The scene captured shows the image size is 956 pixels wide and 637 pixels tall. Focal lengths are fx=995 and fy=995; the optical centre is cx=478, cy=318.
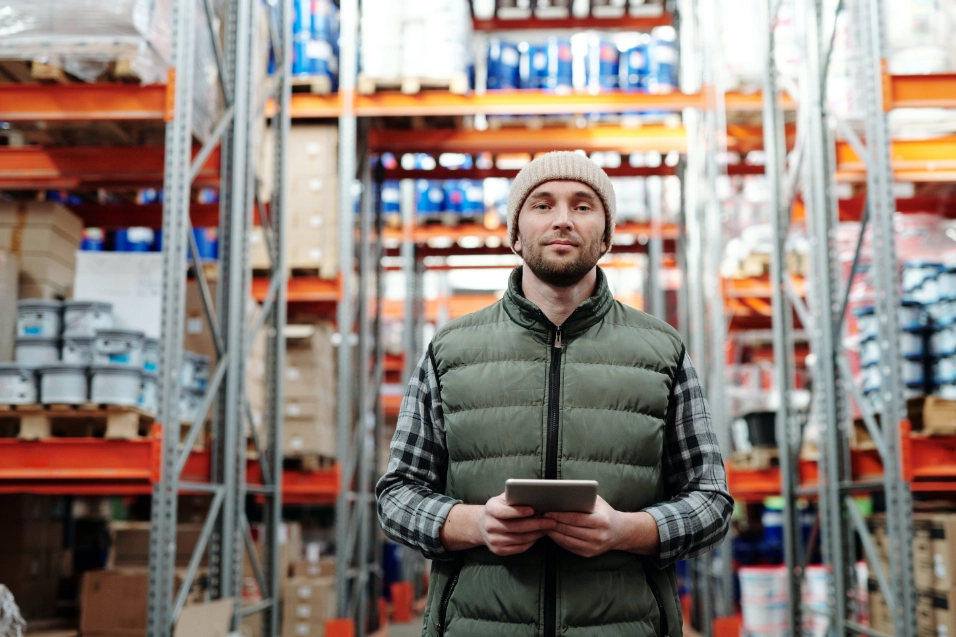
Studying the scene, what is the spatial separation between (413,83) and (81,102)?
11.2 ft

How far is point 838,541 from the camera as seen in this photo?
221 inches

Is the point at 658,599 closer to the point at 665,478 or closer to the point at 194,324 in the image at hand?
the point at 665,478

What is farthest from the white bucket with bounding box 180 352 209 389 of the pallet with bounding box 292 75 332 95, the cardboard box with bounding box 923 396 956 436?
the cardboard box with bounding box 923 396 956 436

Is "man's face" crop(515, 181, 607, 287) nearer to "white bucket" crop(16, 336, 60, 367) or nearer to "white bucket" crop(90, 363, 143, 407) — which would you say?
"white bucket" crop(90, 363, 143, 407)

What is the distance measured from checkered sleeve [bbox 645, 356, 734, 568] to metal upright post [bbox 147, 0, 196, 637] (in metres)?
2.89

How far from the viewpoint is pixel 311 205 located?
26.2ft

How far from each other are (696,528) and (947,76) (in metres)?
4.03

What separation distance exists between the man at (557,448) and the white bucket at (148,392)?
318cm

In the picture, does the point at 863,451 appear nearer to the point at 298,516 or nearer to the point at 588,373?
the point at 588,373

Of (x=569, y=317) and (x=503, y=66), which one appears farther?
(x=503, y=66)

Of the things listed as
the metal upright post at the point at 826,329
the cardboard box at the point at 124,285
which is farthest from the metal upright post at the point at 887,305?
the cardboard box at the point at 124,285

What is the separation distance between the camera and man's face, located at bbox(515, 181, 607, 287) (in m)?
2.14

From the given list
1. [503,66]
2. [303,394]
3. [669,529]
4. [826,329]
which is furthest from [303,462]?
[669,529]

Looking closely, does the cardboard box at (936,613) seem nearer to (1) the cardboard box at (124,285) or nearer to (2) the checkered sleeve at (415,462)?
(2) the checkered sleeve at (415,462)
